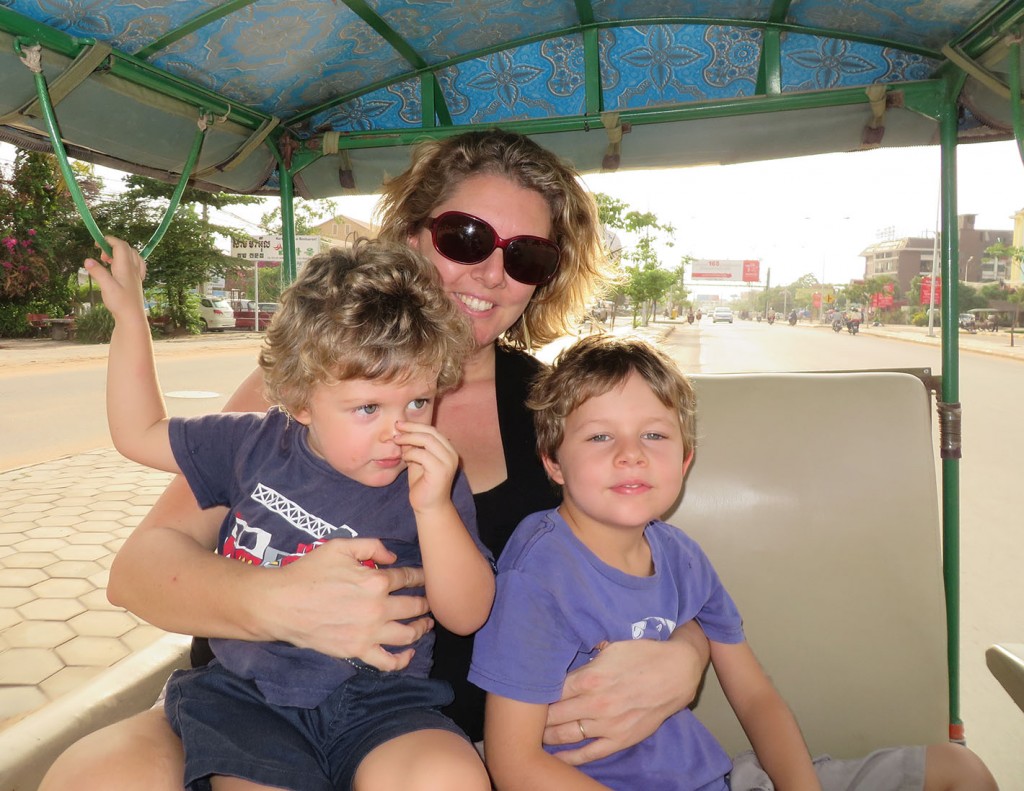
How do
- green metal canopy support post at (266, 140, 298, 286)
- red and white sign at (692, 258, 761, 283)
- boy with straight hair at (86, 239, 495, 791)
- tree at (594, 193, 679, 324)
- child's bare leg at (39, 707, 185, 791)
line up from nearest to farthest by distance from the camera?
child's bare leg at (39, 707, 185, 791) → boy with straight hair at (86, 239, 495, 791) → green metal canopy support post at (266, 140, 298, 286) → tree at (594, 193, 679, 324) → red and white sign at (692, 258, 761, 283)

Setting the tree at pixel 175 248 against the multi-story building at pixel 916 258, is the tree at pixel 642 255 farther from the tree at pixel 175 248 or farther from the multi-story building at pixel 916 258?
the multi-story building at pixel 916 258

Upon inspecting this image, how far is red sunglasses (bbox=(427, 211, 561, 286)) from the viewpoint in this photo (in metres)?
1.76

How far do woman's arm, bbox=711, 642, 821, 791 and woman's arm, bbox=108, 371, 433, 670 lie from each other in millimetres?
696

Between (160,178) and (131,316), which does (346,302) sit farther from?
(160,178)

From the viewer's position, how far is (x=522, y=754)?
4.41 ft

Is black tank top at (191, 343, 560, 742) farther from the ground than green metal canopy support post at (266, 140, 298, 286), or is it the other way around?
green metal canopy support post at (266, 140, 298, 286)

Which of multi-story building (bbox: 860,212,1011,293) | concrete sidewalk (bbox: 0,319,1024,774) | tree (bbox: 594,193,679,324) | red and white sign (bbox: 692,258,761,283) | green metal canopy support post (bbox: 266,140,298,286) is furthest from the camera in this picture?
multi-story building (bbox: 860,212,1011,293)

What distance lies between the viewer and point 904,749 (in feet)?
5.17

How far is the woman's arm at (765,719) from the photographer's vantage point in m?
1.49

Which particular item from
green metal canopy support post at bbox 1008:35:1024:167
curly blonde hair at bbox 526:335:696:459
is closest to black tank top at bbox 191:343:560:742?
curly blonde hair at bbox 526:335:696:459

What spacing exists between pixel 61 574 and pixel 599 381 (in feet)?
15.9

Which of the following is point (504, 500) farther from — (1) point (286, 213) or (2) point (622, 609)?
(1) point (286, 213)

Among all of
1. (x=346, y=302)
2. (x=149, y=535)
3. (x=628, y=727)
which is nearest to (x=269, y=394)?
(x=346, y=302)

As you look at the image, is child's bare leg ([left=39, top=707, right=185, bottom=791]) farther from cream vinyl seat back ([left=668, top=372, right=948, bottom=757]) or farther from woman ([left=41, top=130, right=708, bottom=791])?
cream vinyl seat back ([left=668, top=372, right=948, bottom=757])
